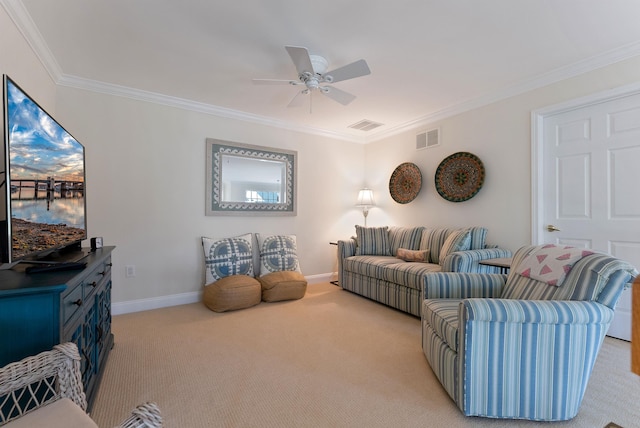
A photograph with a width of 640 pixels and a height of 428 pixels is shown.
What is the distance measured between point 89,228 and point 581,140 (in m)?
4.88

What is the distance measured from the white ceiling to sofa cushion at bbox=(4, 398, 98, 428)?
2.18m

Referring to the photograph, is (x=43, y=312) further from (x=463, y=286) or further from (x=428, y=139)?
(x=428, y=139)

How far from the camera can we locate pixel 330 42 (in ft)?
7.48

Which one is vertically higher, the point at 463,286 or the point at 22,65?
the point at 22,65

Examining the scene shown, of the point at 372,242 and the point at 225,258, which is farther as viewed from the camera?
the point at 372,242

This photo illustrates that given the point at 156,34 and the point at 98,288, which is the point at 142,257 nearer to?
the point at 98,288

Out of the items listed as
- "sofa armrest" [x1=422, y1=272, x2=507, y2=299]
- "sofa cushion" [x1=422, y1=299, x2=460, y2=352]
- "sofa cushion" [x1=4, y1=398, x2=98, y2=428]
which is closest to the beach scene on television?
"sofa cushion" [x1=4, y1=398, x2=98, y2=428]

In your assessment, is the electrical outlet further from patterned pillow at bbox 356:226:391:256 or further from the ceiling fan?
patterned pillow at bbox 356:226:391:256

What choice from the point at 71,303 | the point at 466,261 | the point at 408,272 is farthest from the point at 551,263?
the point at 71,303

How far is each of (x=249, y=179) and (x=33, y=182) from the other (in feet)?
8.40

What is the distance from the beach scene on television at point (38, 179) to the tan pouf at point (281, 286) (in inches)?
75.8

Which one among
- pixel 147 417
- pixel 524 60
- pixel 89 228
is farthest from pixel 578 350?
pixel 89 228

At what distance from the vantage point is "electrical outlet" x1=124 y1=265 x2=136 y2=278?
312cm

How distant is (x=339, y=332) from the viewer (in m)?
2.62
